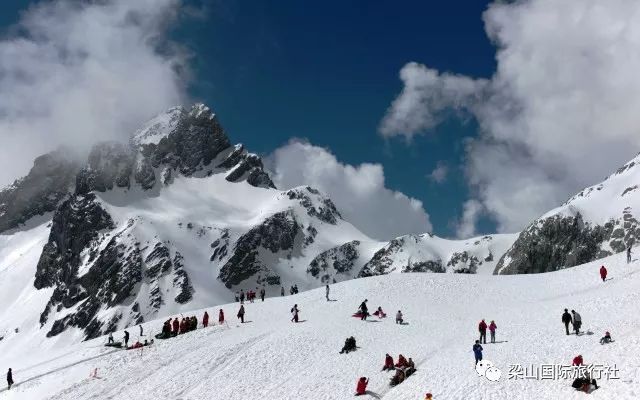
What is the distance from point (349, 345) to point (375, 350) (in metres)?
1.92

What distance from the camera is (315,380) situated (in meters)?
41.0

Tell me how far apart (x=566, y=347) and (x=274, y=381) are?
18.6 metres

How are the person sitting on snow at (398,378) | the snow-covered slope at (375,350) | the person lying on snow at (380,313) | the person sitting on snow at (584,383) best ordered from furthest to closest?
1. the person lying on snow at (380,313)
2. the person sitting on snow at (398,378)
3. the snow-covered slope at (375,350)
4. the person sitting on snow at (584,383)

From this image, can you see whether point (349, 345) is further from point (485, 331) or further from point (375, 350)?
point (485, 331)

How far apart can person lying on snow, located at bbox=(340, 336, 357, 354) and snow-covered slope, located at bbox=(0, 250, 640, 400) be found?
0.67 metres

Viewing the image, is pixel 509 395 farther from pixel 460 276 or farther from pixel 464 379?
pixel 460 276

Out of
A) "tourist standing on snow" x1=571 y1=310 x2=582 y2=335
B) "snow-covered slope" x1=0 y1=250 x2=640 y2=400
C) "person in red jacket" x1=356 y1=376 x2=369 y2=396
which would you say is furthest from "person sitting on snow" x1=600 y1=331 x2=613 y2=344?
"person in red jacket" x1=356 y1=376 x2=369 y2=396

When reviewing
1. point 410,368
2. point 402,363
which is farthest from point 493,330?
point 410,368

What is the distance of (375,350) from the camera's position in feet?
152

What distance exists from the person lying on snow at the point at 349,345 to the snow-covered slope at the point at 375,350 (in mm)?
669

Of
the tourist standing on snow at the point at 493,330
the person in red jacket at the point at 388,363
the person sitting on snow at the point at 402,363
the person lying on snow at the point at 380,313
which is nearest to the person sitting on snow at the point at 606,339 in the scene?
the tourist standing on snow at the point at 493,330

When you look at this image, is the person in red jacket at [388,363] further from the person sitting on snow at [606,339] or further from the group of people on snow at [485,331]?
the person sitting on snow at [606,339]

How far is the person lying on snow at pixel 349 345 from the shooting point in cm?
4653

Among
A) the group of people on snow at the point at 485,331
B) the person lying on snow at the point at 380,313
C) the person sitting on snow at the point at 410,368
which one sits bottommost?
the person sitting on snow at the point at 410,368
